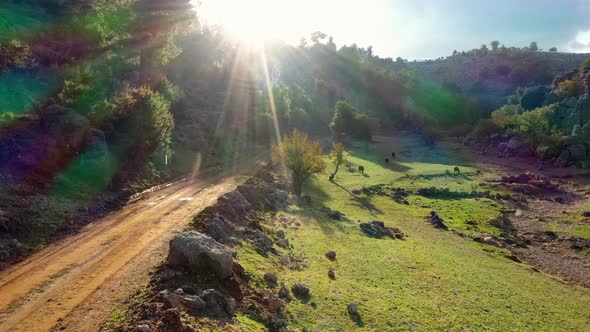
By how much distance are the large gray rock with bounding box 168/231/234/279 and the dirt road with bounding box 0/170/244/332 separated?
1951 mm

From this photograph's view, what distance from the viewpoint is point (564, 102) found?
140 metres

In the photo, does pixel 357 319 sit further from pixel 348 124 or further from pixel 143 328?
pixel 348 124

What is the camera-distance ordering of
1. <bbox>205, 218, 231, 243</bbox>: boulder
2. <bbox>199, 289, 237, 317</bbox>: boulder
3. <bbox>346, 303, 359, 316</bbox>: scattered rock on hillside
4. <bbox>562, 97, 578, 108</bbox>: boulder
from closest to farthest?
1. <bbox>199, 289, 237, 317</bbox>: boulder
2. <bbox>346, 303, 359, 316</bbox>: scattered rock on hillside
3. <bbox>205, 218, 231, 243</bbox>: boulder
4. <bbox>562, 97, 578, 108</bbox>: boulder

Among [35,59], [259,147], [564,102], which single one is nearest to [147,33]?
[35,59]

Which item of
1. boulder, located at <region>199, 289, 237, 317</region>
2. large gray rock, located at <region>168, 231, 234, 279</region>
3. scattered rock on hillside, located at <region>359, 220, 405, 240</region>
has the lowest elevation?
scattered rock on hillside, located at <region>359, 220, 405, 240</region>

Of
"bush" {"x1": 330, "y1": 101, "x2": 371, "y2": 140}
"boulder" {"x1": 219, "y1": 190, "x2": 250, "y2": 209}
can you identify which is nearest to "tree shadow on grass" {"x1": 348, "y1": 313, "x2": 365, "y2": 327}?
"boulder" {"x1": 219, "y1": 190, "x2": 250, "y2": 209}

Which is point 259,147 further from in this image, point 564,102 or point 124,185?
point 564,102

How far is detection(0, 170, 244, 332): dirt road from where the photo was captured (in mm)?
17359

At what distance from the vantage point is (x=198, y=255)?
19891mm

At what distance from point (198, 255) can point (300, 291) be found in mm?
7319

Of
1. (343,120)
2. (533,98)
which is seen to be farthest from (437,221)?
(533,98)

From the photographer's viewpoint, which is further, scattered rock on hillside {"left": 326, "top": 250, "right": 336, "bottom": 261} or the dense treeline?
the dense treeline

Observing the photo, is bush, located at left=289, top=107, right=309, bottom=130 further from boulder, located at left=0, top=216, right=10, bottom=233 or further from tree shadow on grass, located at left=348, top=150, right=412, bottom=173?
boulder, located at left=0, top=216, right=10, bottom=233

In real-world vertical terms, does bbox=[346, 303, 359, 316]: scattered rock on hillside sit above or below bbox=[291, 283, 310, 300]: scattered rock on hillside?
below
